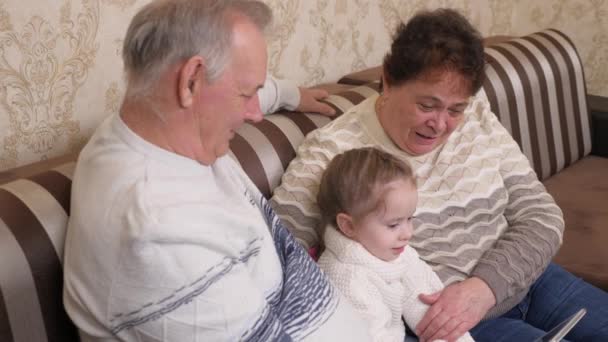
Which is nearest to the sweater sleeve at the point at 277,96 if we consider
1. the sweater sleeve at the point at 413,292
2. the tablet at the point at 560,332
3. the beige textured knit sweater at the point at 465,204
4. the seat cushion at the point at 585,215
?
the beige textured knit sweater at the point at 465,204

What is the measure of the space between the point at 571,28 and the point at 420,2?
1037 mm

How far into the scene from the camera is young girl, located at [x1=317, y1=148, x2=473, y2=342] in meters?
1.38

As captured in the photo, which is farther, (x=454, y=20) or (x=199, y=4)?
(x=454, y=20)

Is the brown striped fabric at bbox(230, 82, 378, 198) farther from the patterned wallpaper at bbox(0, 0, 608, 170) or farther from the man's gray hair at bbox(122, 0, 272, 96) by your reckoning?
the man's gray hair at bbox(122, 0, 272, 96)

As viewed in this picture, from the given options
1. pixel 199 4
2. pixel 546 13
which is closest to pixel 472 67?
pixel 199 4

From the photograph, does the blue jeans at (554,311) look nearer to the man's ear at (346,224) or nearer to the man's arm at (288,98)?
the man's ear at (346,224)

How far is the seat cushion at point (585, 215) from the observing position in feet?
6.56

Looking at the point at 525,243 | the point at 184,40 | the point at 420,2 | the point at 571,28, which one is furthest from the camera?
the point at 571,28

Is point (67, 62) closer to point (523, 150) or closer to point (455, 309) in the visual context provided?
point (455, 309)

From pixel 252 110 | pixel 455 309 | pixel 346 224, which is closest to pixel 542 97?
pixel 455 309

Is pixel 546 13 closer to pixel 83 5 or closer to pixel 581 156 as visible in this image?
pixel 581 156

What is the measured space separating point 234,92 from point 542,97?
173 cm

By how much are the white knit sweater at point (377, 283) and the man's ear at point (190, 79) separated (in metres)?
0.52

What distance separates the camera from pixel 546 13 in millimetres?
3314
